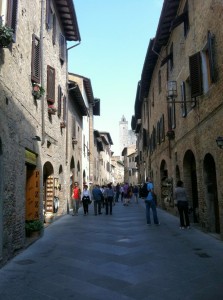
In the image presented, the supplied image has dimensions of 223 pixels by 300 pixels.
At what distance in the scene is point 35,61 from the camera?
10336 mm

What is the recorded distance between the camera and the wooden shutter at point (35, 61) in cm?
994

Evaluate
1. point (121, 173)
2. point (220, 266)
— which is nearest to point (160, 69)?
point (220, 266)

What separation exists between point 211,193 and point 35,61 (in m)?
6.54

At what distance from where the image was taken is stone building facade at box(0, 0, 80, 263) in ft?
23.5

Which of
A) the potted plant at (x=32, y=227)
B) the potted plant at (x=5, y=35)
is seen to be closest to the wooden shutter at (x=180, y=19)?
the potted plant at (x=5, y=35)

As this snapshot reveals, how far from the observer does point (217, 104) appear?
8898mm

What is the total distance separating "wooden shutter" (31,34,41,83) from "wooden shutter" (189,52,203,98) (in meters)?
4.62

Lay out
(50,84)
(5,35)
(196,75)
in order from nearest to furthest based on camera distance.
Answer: (5,35), (196,75), (50,84)

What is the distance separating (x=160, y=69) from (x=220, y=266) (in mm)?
14060

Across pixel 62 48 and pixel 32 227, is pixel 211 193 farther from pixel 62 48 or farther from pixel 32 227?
pixel 62 48

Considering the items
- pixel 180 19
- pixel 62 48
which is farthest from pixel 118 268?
pixel 62 48

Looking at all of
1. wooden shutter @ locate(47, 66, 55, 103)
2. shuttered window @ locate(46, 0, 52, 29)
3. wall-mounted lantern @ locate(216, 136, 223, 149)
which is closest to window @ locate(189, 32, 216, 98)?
wall-mounted lantern @ locate(216, 136, 223, 149)

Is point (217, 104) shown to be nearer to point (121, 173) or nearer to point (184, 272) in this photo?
point (184, 272)

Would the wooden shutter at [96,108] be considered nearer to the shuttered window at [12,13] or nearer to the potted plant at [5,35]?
the shuttered window at [12,13]
